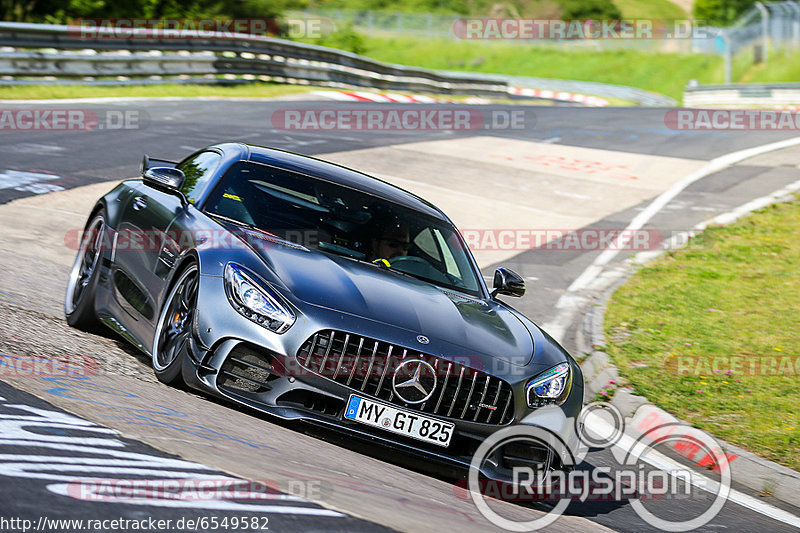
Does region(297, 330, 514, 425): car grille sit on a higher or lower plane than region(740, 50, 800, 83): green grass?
higher

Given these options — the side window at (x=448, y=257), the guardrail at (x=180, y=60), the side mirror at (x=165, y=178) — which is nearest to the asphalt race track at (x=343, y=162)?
the side mirror at (x=165, y=178)

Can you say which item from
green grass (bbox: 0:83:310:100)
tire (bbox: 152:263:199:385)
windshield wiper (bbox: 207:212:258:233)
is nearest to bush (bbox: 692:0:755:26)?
green grass (bbox: 0:83:310:100)

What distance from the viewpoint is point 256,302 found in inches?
199

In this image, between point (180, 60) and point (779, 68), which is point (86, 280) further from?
point (779, 68)

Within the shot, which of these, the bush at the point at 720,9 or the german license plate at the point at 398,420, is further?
the bush at the point at 720,9

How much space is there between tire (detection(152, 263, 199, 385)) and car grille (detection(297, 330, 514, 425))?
710mm

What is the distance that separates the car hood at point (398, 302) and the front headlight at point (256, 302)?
0.11 m

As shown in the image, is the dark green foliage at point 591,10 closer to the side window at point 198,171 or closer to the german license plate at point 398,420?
the side window at point 198,171

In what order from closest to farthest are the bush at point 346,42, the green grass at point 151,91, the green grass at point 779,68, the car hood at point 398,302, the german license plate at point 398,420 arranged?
the german license plate at point 398,420 → the car hood at point 398,302 → the green grass at point 151,91 → the green grass at point 779,68 → the bush at point 346,42

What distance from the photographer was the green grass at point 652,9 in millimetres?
133225

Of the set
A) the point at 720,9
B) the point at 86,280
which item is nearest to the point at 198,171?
the point at 86,280

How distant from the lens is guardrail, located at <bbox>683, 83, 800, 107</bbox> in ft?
104

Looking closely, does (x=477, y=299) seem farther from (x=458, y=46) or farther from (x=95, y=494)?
(x=458, y=46)

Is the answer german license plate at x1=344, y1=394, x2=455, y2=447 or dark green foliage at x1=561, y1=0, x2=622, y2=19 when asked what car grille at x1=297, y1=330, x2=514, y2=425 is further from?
dark green foliage at x1=561, y1=0, x2=622, y2=19
